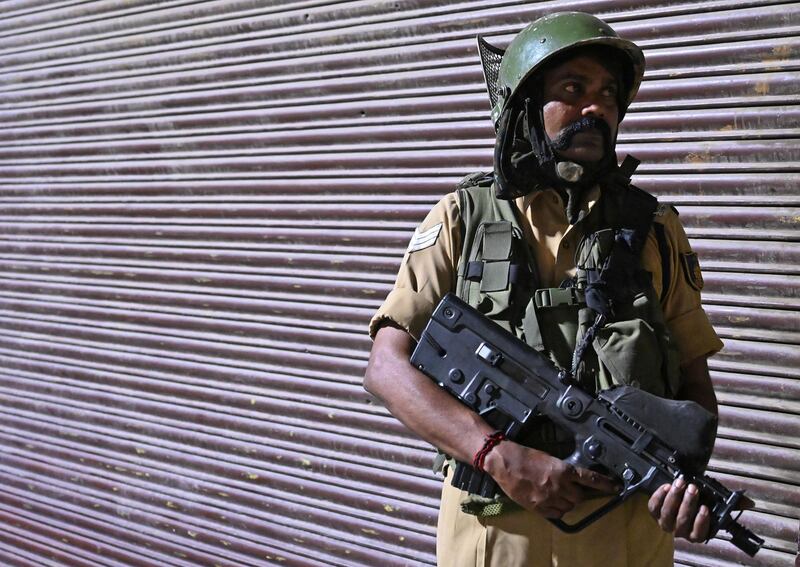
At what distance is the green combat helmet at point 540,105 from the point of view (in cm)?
215

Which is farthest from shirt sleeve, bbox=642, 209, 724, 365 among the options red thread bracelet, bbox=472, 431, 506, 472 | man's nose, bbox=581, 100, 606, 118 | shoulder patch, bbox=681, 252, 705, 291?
red thread bracelet, bbox=472, 431, 506, 472

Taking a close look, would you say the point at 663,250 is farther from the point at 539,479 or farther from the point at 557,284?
the point at 539,479

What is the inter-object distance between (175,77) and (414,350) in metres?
3.19

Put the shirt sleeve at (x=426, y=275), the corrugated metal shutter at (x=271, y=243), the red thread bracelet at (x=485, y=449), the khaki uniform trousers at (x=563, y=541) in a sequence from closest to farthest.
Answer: the red thread bracelet at (x=485, y=449), the khaki uniform trousers at (x=563, y=541), the shirt sleeve at (x=426, y=275), the corrugated metal shutter at (x=271, y=243)

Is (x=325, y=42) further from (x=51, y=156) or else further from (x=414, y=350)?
(x=414, y=350)

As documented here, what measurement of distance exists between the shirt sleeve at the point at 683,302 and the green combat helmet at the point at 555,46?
0.34m

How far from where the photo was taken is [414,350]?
2135 mm

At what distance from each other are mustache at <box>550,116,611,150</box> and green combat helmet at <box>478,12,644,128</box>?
0.53 ft

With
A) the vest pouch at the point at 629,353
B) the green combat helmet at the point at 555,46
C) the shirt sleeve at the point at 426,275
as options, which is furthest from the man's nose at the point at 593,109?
the vest pouch at the point at 629,353

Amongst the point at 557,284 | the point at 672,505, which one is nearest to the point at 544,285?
the point at 557,284

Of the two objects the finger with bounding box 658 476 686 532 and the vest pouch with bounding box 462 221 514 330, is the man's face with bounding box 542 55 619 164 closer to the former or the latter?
the vest pouch with bounding box 462 221 514 330

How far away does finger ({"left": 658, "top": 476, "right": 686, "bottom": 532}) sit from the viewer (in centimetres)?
189

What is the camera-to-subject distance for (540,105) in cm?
223

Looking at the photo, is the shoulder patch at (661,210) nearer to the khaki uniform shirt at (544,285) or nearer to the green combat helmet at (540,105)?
the khaki uniform shirt at (544,285)
